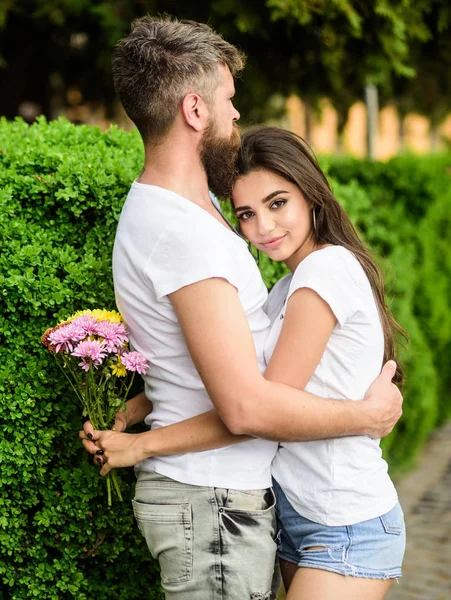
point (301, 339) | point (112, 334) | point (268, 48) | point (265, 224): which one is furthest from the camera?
point (268, 48)

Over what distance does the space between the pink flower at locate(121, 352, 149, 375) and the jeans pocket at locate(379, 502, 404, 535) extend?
835 mm

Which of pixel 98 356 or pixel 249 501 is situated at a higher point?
pixel 98 356

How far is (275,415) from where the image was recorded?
7.02 ft

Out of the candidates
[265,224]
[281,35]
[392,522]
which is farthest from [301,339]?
[281,35]

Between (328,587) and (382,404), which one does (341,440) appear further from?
(328,587)

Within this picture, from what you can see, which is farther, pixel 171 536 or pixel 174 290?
pixel 171 536

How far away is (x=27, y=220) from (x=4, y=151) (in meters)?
0.36

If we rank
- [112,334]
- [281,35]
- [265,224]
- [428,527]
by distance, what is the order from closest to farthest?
[112,334]
[265,224]
[428,527]
[281,35]

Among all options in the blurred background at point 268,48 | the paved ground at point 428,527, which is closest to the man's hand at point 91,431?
the blurred background at point 268,48

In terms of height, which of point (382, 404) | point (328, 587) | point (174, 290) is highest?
point (174, 290)

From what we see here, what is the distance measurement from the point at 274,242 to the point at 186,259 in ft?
2.13

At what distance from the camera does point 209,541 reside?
226 centimetres

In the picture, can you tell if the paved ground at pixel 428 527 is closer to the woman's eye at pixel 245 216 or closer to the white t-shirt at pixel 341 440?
the white t-shirt at pixel 341 440

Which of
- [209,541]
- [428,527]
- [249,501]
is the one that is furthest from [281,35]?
[209,541]
